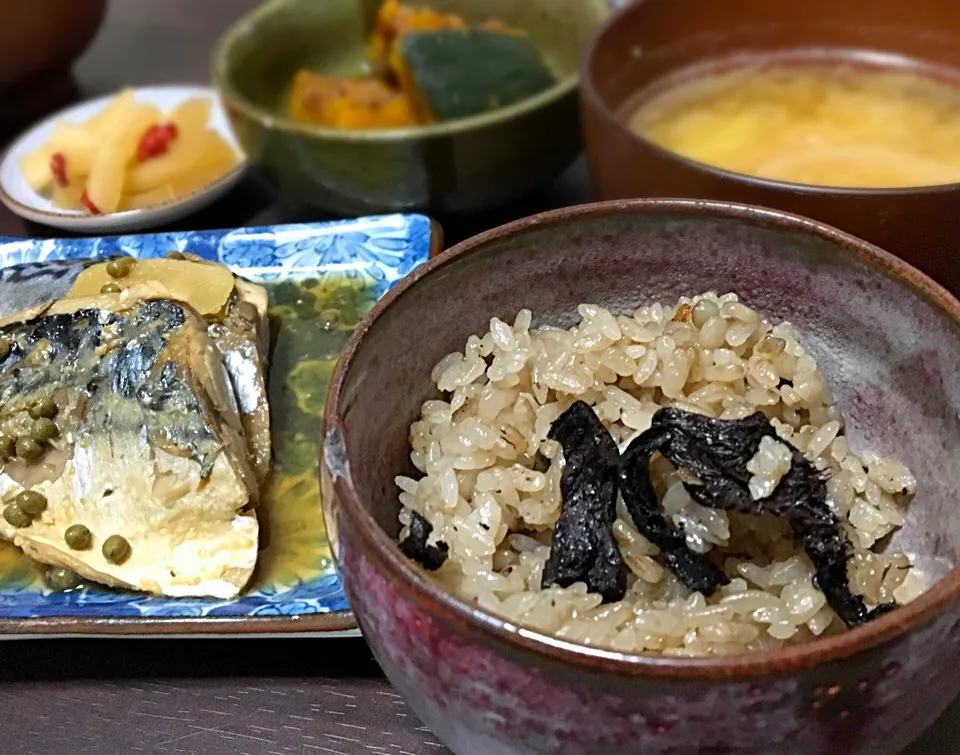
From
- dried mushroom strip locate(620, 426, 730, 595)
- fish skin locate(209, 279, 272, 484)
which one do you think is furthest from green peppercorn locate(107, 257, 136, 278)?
dried mushroom strip locate(620, 426, 730, 595)

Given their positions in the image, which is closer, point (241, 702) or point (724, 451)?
point (724, 451)

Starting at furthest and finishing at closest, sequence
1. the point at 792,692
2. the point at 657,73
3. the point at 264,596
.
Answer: the point at 657,73 < the point at 264,596 < the point at 792,692

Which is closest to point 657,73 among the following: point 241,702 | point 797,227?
point 797,227

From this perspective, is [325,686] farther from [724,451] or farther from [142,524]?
[724,451]

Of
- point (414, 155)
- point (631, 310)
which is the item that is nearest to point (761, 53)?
point (414, 155)

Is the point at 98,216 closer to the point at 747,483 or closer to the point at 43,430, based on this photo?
the point at 43,430

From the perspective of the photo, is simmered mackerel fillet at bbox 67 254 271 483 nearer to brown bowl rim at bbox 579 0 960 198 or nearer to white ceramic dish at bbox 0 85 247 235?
white ceramic dish at bbox 0 85 247 235

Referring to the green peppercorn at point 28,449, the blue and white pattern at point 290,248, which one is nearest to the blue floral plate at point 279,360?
the blue and white pattern at point 290,248
